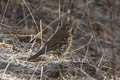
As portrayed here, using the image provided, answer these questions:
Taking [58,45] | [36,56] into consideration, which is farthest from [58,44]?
[36,56]

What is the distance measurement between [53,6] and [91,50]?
175 centimetres

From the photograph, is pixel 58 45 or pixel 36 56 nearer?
pixel 36 56

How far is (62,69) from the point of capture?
359cm

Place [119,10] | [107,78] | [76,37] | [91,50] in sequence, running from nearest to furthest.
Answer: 1. [107,78]
2. [91,50]
3. [76,37]
4. [119,10]

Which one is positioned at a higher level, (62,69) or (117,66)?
(62,69)

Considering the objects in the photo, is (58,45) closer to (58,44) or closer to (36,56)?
(58,44)

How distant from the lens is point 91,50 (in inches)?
261

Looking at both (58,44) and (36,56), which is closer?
(36,56)

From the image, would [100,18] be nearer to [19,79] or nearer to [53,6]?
[53,6]

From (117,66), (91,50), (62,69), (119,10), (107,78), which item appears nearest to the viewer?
(62,69)

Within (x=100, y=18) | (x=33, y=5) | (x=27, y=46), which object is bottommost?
(x=100, y=18)

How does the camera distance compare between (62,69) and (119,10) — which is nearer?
(62,69)

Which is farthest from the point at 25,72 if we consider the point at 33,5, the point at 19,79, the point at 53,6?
the point at 53,6

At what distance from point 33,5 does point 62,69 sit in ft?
13.2
